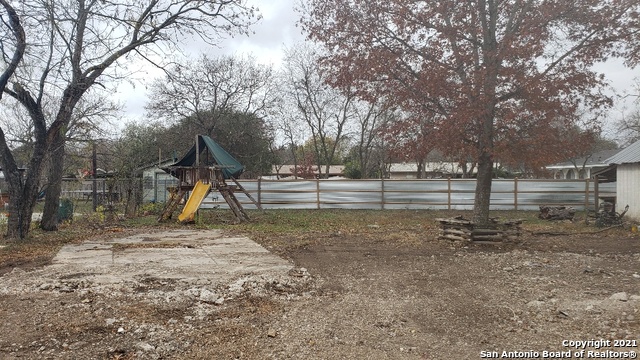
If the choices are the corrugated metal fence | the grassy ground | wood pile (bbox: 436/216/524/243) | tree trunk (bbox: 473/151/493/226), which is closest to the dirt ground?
wood pile (bbox: 436/216/524/243)

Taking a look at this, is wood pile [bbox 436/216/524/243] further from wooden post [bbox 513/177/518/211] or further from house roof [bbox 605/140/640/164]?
wooden post [bbox 513/177/518/211]

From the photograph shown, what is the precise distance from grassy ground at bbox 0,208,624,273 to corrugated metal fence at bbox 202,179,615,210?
4.35 ft

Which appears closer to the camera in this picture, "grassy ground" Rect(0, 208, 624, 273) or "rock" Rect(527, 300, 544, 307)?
"rock" Rect(527, 300, 544, 307)

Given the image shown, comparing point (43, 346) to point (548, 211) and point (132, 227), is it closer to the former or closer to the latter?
point (132, 227)

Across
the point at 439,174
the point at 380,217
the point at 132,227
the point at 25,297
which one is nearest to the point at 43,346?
the point at 25,297

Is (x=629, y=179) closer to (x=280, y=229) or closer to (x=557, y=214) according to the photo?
(x=557, y=214)

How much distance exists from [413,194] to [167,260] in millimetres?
14696

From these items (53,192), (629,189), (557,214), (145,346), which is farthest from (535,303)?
(53,192)

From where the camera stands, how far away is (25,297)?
224 inches

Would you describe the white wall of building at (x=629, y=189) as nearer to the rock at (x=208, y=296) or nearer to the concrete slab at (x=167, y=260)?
the concrete slab at (x=167, y=260)

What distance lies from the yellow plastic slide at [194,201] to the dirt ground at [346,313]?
26.0ft

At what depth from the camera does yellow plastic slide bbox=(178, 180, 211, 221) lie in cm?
1546

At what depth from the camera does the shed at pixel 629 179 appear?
1468 centimetres

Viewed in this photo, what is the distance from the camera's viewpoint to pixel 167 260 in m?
8.26
